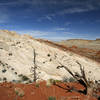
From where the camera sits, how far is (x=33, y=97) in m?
5.46

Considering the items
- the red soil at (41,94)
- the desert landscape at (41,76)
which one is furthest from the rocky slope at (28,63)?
the red soil at (41,94)

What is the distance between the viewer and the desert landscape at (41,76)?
226 inches

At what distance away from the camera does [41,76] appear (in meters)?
15.0

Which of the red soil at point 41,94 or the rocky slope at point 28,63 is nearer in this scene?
the red soil at point 41,94

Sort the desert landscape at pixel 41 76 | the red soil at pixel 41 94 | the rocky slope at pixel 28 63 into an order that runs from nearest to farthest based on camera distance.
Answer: the red soil at pixel 41 94 < the desert landscape at pixel 41 76 < the rocky slope at pixel 28 63

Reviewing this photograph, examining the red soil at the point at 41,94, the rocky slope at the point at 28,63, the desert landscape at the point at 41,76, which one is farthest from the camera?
the rocky slope at the point at 28,63

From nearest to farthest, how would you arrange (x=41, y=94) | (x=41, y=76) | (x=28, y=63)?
(x=41, y=94) → (x=41, y=76) → (x=28, y=63)

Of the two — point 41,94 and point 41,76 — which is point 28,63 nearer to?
point 41,76

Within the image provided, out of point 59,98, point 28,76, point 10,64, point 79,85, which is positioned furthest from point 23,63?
point 59,98

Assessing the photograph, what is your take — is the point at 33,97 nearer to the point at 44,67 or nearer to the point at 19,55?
the point at 44,67

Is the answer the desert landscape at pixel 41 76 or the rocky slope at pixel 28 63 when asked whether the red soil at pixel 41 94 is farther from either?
the rocky slope at pixel 28 63

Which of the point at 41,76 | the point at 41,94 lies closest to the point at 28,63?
the point at 41,76

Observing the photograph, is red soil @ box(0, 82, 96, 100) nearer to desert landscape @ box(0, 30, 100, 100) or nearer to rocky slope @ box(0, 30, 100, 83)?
desert landscape @ box(0, 30, 100, 100)

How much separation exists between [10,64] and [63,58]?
1064 centimetres
